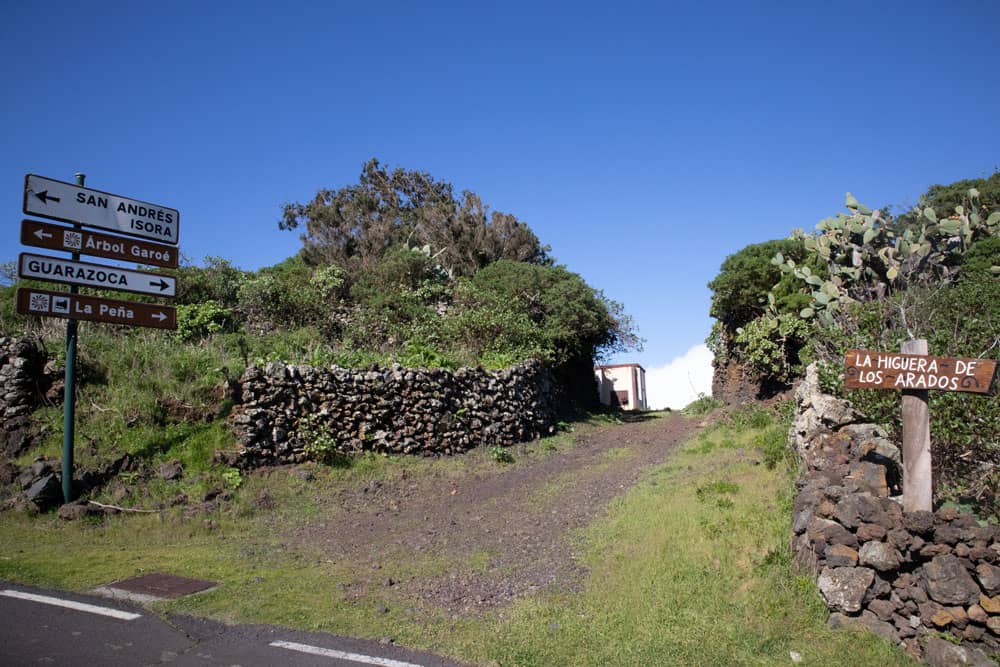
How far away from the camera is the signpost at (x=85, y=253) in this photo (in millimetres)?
10625

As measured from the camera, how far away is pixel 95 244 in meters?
11.2

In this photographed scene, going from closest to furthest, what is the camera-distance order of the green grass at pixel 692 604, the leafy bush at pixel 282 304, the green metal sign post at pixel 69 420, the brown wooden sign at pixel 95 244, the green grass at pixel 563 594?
1. the green grass at pixel 692 604
2. the green grass at pixel 563 594
3. the green metal sign post at pixel 69 420
4. the brown wooden sign at pixel 95 244
5. the leafy bush at pixel 282 304

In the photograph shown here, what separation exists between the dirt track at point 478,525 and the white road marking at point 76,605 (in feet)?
7.38

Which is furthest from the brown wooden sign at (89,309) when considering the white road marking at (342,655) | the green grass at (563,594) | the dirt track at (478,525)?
the white road marking at (342,655)

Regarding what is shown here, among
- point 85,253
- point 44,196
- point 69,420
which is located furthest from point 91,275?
point 69,420

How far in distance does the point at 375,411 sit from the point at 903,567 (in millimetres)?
9930

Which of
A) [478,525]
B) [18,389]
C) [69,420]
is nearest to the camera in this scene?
[478,525]

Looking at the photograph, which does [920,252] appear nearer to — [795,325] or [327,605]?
[795,325]

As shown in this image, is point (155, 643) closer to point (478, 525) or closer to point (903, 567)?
point (478, 525)

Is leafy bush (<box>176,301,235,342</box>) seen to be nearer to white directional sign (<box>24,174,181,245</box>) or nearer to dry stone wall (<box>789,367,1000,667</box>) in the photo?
white directional sign (<box>24,174,181,245</box>)

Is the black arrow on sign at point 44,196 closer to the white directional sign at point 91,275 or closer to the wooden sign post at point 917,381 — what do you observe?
the white directional sign at point 91,275

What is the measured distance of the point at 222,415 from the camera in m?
12.6

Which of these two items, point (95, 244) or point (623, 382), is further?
point (623, 382)

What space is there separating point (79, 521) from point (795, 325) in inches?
601
